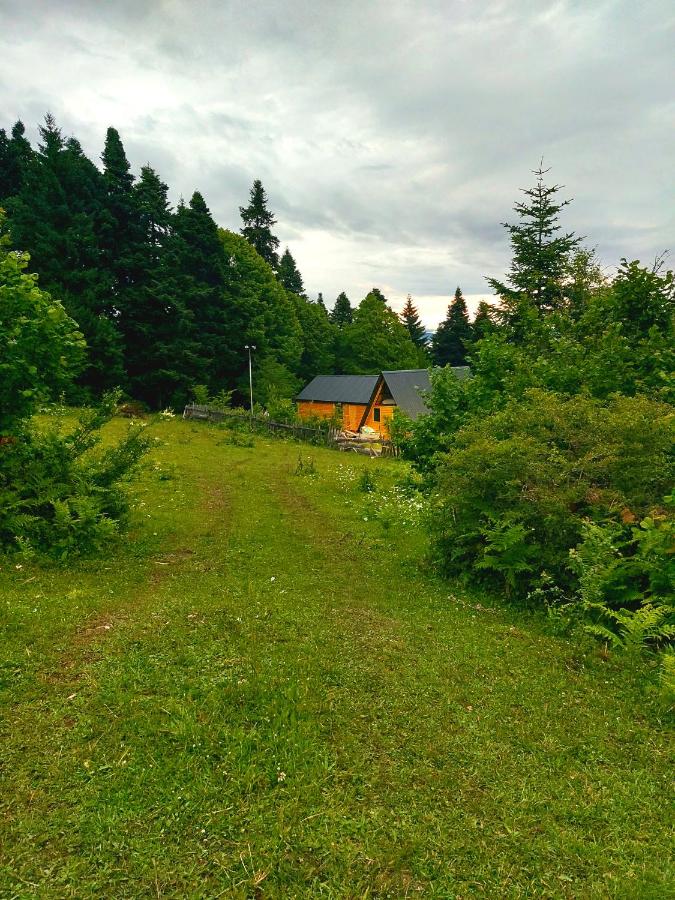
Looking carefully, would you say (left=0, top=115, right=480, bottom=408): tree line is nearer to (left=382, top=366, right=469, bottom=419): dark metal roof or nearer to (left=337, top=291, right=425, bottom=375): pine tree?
(left=382, top=366, right=469, bottom=419): dark metal roof

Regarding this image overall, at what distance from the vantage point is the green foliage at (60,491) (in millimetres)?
7656

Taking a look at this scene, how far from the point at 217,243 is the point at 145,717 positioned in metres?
40.1

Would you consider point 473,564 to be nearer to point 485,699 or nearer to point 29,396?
point 485,699

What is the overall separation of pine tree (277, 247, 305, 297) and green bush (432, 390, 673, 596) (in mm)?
64005

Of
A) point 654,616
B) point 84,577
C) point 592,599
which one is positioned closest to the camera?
point 654,616

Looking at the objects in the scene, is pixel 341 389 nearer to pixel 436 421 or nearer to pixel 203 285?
pixel 203 285

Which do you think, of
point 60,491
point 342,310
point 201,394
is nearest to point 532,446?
point 60,491

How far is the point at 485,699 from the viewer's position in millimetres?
4375

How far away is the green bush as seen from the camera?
6.62 meters

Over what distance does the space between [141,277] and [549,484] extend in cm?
3548

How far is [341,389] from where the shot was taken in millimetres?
42188

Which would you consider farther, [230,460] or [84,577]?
[230,460]

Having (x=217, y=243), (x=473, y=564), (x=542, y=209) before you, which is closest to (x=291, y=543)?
(x=473, y=564)

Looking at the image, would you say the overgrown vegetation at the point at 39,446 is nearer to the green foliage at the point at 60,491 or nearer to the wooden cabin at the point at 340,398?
the green foliage at the point at 60,491
